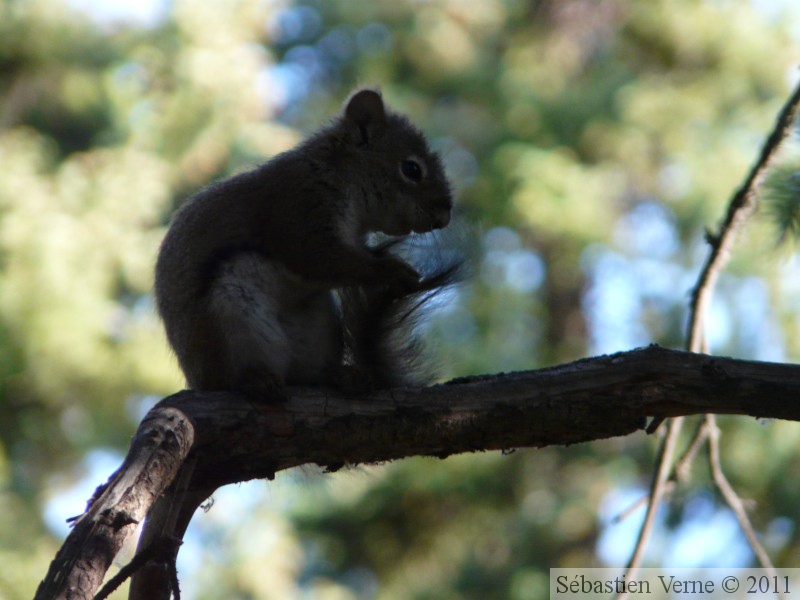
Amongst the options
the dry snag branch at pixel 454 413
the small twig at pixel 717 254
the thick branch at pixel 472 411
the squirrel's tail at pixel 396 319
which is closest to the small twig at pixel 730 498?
the small twig at pixel 717 254

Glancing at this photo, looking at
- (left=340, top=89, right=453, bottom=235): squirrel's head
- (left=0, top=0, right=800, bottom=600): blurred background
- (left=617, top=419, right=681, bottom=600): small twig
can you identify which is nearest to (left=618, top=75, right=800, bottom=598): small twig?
(left=617, top=419, right=681, bottom=600): small twig

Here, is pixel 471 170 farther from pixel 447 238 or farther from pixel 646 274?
pixel 447 238

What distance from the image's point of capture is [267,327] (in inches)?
97.6

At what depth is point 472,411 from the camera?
221 centimetres

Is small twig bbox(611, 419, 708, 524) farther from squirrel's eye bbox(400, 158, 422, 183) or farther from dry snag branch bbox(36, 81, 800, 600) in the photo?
squirrel's eye bbox(400, 158, 422, 183)

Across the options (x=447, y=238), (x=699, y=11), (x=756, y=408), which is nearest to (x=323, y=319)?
(x=447, y=238)

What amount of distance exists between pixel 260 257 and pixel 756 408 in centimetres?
132

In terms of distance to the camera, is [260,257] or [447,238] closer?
[260,257]

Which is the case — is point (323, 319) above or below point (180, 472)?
above

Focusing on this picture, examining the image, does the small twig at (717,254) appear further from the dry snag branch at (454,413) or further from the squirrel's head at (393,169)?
the squirrel's head at (393,169)

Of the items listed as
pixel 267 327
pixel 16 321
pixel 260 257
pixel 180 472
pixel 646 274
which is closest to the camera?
pixel 180 472

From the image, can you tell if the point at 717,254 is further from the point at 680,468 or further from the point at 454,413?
the point at 454,413

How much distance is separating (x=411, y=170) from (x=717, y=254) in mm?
1058

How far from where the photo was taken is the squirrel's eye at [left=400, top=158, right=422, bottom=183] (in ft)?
10.1
